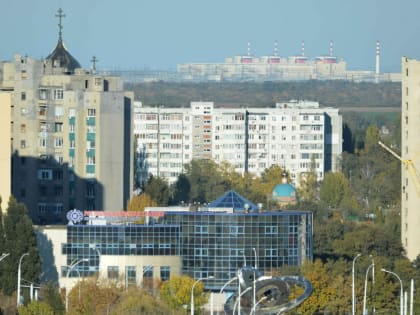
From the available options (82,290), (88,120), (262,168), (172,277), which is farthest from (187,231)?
(262,168)

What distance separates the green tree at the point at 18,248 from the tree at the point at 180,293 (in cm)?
432

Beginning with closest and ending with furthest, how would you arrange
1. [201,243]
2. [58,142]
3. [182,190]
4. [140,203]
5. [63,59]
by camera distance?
[201,243] → [140,203] → [58,142] → [63,59] → [182,190]

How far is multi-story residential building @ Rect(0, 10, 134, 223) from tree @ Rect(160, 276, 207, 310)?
24.6 m

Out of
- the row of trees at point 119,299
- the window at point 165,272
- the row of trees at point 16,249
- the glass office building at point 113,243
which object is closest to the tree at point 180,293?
the row of trees at point 119,299

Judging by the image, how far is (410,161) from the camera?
310ft

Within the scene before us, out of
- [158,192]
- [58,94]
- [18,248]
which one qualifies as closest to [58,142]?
[58,94]

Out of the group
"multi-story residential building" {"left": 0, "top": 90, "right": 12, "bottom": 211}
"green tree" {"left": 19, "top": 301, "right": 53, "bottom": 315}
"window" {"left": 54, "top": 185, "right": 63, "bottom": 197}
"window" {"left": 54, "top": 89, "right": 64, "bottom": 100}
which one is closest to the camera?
"green tree" {"left": 19, "top": 301, "right": 53, "bottom": 315}

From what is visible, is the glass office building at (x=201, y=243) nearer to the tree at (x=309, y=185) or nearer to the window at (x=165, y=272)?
the window at (x=165, y=272)

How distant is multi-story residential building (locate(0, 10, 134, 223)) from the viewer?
3883 inches

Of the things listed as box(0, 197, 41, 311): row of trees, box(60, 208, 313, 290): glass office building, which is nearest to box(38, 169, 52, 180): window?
box(60, 208, 313, 290): glass office building

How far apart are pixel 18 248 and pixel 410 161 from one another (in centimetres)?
2510

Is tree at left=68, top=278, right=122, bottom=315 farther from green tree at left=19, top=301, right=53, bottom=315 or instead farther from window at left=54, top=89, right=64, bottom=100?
window at left=54, top=89, right=64, bottom=100

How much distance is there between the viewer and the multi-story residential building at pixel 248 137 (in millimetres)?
144875

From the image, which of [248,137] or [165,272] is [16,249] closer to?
[165,272]
